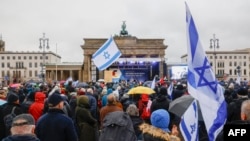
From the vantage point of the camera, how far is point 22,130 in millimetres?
4566

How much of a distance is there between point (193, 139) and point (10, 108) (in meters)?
3.98

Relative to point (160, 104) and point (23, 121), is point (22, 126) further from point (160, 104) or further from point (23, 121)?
point (160, 104)

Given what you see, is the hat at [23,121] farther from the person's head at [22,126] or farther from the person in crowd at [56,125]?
the person in crowd at [56,125]

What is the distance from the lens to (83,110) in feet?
28.4

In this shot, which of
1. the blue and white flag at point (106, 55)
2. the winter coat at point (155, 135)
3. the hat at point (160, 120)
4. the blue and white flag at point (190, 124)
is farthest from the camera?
the blue and white flag at point (106, 55)

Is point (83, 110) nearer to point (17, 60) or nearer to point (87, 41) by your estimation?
point (87, 41)

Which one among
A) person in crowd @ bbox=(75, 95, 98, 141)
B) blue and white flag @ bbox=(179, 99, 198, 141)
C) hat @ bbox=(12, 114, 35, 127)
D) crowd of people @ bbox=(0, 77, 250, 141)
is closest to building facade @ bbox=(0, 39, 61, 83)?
crowd of people @ bbox=(0, 77, 250, 141)

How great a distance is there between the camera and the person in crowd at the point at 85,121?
867cm

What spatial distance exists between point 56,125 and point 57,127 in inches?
1.2

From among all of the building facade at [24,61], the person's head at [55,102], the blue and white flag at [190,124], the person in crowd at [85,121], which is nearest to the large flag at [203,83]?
the blue and white flag at [190,124]

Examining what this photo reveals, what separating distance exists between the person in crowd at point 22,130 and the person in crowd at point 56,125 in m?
1.66

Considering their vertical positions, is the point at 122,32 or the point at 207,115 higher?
the point at 122,32

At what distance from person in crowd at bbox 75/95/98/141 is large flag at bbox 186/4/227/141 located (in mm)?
3644

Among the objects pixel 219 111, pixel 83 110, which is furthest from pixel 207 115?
pixel 83 110
